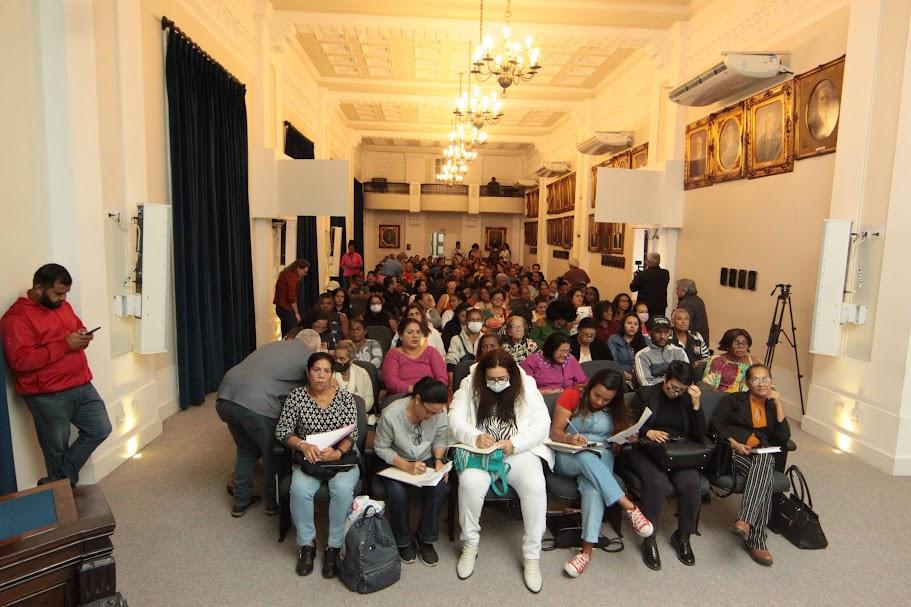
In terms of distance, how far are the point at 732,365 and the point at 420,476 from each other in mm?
3145

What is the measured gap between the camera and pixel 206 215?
677cm

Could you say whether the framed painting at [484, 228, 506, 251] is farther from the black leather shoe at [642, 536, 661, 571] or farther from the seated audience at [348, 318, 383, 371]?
the black leather shoe at [642, 536, 661, 571]

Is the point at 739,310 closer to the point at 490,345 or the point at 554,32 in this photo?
the point at 490,345

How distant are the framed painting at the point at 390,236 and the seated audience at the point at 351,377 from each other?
2007cm

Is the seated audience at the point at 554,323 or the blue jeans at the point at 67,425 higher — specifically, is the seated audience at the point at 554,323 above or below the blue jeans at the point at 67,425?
above

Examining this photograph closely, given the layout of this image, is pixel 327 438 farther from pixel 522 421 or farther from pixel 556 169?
pixel 556 169

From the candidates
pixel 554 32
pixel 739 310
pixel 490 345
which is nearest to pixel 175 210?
pixel 490 345

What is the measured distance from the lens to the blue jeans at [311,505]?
3484 millimetres

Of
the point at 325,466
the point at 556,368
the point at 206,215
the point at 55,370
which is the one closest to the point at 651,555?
the point at 556,368

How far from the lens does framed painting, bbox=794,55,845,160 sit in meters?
5.81

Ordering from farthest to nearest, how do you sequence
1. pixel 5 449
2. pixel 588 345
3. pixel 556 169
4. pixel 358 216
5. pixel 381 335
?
pixel 358 216 → pixel 556 169 → pixel 381 335 → pixel 588 345 → pixel 5 449

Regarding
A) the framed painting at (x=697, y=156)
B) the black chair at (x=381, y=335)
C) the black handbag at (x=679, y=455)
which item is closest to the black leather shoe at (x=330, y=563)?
the black handbag at (x=679, y=455)

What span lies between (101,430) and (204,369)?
102 inches

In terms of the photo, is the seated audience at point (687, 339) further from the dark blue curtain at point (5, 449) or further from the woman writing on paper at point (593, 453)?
the dark blue curtain at point (5, 449)
